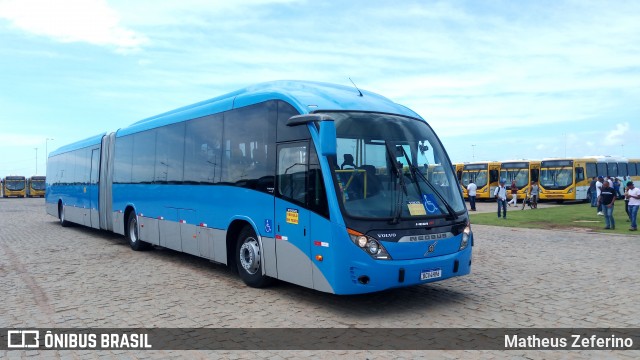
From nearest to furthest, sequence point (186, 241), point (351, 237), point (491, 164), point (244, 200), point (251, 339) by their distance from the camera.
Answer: point (251, 339)
point (351, 237)
point (244, 200)
point (186, 241)
point (491, 164)

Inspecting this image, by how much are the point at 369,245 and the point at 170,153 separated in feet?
22.9

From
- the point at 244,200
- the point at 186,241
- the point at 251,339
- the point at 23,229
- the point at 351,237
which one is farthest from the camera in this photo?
the point at 23,229

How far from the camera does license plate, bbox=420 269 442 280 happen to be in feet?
24.0

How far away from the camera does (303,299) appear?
8.32m

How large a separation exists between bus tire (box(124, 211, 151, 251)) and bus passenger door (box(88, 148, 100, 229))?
333cm

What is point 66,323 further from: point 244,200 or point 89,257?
point 89,257

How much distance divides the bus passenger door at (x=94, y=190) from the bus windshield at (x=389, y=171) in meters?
12.9

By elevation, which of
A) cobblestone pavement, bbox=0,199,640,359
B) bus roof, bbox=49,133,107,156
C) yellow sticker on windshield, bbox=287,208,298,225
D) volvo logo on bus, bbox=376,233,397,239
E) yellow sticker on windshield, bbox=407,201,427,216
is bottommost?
cobblestone pavement, bbox=0,199,640,359

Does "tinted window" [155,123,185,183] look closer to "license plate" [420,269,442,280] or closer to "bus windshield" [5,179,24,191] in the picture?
"license plate" [420,269,442,280]

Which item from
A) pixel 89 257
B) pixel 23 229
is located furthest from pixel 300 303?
pixel 23 229

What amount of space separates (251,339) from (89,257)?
27.8 feet

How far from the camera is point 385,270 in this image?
22.9ft

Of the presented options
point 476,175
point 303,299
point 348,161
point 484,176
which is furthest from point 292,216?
point 476,175

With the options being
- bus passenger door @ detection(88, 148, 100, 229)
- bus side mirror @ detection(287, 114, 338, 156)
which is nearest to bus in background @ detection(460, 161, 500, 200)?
bus passenger door @ detection(88, 148, 100, 229)
